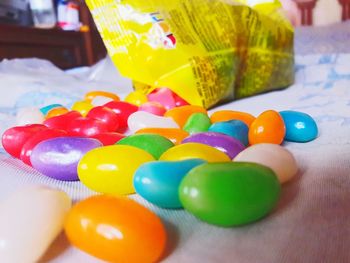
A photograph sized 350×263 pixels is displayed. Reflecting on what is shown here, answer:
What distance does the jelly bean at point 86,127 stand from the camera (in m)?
0.60

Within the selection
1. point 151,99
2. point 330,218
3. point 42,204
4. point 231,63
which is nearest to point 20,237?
point 42,204

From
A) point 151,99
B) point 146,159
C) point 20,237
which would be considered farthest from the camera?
point 151,99

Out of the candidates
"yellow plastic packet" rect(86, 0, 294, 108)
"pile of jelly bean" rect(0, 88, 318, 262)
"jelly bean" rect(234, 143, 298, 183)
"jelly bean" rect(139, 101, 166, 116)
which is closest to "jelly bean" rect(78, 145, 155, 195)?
"pile of jelly bean" rect(0, 88, 318, 262)

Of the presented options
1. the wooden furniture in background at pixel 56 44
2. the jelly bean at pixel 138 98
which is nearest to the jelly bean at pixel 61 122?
the jelly bean at pixel 138 98

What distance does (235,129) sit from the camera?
0.53m

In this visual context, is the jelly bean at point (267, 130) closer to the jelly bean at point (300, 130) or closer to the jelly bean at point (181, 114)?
the jelly bean at point (300, 130)

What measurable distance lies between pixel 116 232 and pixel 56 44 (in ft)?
6.17

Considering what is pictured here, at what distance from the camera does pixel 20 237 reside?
0.29m

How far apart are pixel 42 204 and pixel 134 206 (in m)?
0.08

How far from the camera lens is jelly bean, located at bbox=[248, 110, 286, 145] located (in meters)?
0.51

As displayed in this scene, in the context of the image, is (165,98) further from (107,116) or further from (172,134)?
(172,134)

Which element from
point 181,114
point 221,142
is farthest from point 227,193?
point 181,114

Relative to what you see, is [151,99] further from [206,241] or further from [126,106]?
[206,241]

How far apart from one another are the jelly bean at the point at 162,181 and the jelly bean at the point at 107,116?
0.32 metres
